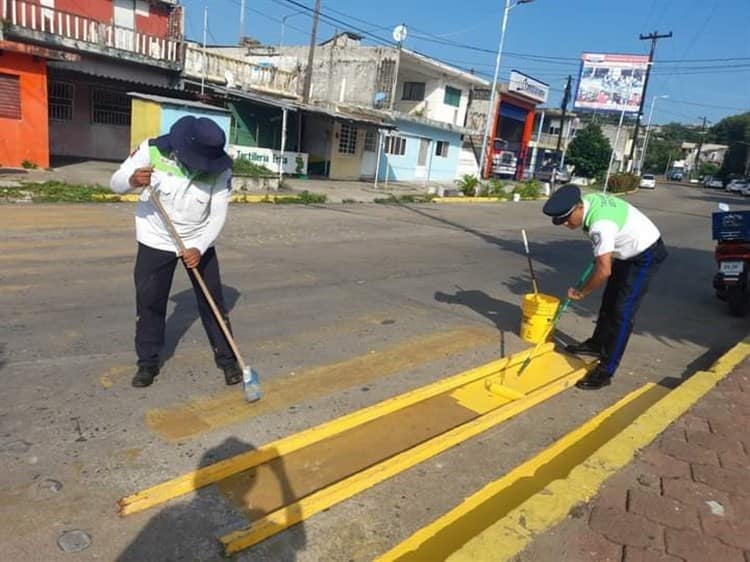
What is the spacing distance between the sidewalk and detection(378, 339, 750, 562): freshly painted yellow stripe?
60mm

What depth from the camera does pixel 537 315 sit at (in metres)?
5.54

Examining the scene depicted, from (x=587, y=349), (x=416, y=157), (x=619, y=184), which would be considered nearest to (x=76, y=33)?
(x=416, y=157)

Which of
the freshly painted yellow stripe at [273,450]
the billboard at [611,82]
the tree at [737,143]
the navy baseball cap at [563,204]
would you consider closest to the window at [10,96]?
the freshly painted yellow stripe at [273,450]

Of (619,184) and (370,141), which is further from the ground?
(370,141)

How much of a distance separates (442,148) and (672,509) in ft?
97.8

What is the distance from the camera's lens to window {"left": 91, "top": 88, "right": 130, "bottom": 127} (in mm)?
19406

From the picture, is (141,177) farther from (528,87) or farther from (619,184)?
(619,184)

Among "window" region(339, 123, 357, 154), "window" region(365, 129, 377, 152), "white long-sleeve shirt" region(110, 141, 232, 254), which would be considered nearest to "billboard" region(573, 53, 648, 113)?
"window" region(365, 129, 377, 152)

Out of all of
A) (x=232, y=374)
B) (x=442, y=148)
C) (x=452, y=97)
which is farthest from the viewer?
(x=452, y=97)

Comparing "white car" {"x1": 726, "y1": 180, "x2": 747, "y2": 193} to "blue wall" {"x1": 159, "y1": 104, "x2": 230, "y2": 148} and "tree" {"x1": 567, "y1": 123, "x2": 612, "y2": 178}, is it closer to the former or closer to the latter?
"tree" {"x1": 567, "y1": 123, "x2": 612, "y2": 178}

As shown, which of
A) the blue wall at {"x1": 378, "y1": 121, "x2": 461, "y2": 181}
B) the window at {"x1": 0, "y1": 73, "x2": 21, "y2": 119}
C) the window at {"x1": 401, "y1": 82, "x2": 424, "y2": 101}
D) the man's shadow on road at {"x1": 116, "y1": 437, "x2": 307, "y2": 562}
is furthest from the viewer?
the window at {"x1": 401, "y1": 82, "x2": 424, "y2": 101}

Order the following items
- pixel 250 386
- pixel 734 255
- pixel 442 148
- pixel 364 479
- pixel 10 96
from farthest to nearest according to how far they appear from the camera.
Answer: pixel 442 148
pixel 10 96
pixel 734 255
pixel 250 386
pixel 364 479

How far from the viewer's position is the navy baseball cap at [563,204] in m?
4.32

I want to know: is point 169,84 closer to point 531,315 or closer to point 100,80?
point 100,80
